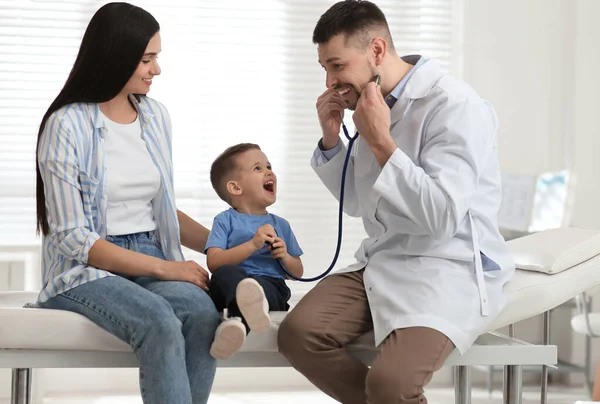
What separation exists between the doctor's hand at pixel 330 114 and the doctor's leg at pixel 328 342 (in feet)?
1.43

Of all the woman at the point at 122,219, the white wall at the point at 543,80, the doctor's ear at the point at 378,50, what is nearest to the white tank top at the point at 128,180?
the woman at the point at 122,219

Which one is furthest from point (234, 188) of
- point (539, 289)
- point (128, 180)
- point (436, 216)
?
point (539, 289)

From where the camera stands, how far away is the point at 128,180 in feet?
6.96

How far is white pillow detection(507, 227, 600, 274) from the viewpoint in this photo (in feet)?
7.29

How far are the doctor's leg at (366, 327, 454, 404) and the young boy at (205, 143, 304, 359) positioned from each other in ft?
0.92

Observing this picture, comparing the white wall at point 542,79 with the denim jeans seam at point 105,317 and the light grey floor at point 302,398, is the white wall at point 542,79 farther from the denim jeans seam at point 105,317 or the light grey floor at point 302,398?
the denim jeans seam at point 105,317

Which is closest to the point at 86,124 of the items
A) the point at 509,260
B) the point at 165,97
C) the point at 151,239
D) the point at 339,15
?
the point at 151,239

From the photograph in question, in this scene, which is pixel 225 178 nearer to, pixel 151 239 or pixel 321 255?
pixel 151 239

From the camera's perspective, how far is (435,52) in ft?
14.0

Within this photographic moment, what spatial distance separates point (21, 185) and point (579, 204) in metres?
2.80

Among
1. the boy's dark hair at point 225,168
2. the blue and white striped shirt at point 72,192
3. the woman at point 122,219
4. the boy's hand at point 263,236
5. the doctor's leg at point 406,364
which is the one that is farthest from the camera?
the boy's dark hair at point 225,168

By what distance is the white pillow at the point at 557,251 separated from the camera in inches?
87.5

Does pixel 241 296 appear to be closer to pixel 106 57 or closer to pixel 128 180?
pixel 128 180

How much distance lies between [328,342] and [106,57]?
0.90 metres
